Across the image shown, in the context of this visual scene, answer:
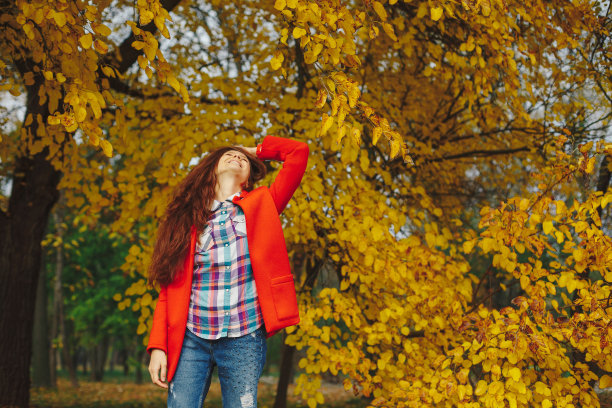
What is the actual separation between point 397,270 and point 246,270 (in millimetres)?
1451

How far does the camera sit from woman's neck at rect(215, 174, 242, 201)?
2.31 metres

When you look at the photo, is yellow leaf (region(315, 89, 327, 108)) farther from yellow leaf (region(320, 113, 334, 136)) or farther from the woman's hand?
the woman's hand

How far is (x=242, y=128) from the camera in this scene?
4188 mm

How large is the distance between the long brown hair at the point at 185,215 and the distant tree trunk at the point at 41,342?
31.7ft

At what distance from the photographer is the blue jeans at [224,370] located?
1.98 meters

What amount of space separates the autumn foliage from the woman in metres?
0.47

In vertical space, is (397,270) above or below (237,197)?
below

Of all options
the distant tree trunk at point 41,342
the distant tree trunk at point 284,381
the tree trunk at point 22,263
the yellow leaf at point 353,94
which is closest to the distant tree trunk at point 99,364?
the distant tree trunk at point 41,342

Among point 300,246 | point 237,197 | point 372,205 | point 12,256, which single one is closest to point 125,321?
point 12,256

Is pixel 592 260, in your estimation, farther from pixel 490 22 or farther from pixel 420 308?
pixel 490 22

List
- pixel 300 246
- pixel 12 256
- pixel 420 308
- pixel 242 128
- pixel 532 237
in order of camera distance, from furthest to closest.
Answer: pixel 12 256
pixel 300 246
pixel 242 128
pixel 420 308
pixel 532 237

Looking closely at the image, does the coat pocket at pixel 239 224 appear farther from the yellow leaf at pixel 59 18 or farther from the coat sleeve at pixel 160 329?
the yellow leaf at pixel 59 18

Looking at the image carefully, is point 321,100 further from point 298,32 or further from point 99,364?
point 99,364

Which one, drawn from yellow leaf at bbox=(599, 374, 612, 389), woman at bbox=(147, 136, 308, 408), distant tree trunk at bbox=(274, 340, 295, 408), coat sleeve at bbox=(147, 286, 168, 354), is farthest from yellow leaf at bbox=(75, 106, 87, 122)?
distant tree trunk at bbox=(274, 340, 295, 408)
